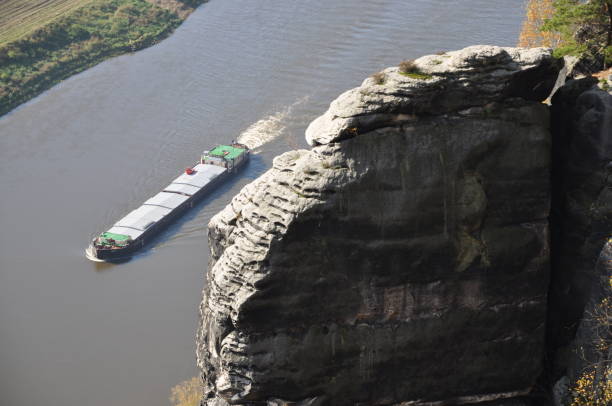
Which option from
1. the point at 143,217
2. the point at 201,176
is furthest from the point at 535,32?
the point at 143,217

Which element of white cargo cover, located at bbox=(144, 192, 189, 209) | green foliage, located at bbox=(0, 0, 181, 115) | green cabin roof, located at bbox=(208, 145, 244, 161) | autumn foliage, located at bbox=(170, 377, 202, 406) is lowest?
autumn foliage, located at bbox=(170, 377, 202, 406)

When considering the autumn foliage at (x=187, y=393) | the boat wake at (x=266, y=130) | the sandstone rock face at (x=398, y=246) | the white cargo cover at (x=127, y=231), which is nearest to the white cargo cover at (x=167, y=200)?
the white cargo cover at (x=127, y=231)

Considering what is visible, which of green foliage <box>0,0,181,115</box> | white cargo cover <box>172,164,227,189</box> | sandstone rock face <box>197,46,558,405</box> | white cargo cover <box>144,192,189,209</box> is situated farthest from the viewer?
green foliage <box>0,0,181,115</box>

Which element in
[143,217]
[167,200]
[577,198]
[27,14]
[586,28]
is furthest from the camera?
[27,14]

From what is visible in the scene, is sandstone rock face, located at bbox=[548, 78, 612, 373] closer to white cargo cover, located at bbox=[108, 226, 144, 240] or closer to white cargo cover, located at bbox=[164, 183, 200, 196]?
white cargo cover, located at bbox=[108, 226, 144, 240]

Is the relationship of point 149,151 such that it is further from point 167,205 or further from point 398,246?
point 398,246

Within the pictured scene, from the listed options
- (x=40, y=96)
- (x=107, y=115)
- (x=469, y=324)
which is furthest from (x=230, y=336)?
(x=40, y=96)

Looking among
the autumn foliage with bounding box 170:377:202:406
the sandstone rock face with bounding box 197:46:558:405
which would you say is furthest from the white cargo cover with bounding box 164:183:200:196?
the sandstone rock face with bounding box 197:46:558:405
